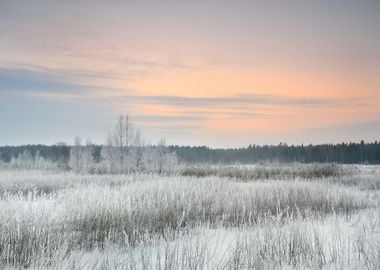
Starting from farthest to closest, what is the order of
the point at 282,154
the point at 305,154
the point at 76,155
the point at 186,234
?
1. the point at 282,154
2. the point at 305,154
3. the point at 76,155
4. the point at 186,234

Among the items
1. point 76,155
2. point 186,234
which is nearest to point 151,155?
point 76,155

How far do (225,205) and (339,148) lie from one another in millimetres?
112935

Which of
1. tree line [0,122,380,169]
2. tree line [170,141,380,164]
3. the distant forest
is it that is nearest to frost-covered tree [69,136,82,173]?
tree line [0,122,380,169]

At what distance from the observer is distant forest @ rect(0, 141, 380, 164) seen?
105m

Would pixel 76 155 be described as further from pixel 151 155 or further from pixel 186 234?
pixel 186 234

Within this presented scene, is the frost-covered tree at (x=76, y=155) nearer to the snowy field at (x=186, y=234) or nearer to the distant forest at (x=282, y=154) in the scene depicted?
the distant forest at (x=282, y=154)

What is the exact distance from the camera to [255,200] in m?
10.8

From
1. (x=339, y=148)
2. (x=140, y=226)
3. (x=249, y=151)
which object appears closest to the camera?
(x=140, y=226)

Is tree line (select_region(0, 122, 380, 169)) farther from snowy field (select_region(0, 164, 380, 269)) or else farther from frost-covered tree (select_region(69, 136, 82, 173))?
snowy field (select_region(0, 164, 380, 269))

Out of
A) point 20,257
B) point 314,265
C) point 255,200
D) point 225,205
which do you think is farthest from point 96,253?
point 255,200

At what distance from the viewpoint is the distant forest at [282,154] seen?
105 meters

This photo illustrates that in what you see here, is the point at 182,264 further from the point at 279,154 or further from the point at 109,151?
the point at 279,154

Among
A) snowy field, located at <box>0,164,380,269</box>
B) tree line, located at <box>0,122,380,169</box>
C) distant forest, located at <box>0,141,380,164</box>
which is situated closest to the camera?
snowy field, located at <box>0,164,380,269</box>

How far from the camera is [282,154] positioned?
121688mm
